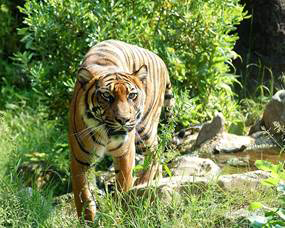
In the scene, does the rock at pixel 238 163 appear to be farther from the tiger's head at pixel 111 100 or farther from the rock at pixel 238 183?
the rock at pixel 238 183

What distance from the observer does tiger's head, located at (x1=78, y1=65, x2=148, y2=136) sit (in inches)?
210

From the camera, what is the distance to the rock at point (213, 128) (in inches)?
286

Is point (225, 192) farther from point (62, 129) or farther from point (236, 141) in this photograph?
point (62, 129)

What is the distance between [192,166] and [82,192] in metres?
1.21

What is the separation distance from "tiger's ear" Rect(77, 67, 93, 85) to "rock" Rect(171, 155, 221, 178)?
1.23 metres

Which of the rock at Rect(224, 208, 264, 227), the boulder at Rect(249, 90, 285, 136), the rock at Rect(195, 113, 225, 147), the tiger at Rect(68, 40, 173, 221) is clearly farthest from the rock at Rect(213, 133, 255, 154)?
the rock at Rect(224, 208, 264, 227)

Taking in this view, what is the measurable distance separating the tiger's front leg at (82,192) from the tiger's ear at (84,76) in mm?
625

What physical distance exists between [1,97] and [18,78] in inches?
22.9

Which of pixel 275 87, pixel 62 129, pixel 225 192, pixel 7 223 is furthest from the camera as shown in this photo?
pixel 275 87

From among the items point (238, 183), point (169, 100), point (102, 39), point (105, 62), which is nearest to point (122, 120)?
point (105, 62)

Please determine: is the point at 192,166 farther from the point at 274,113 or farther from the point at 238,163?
the point at 274,113

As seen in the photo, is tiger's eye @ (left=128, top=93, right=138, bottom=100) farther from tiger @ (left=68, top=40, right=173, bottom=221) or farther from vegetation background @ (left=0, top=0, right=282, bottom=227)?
vegetation background @ (left=0, top=0, right=282, bottom=227)

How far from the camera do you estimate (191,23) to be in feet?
24.3

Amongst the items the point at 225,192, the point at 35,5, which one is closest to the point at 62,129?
the point at 35,5
